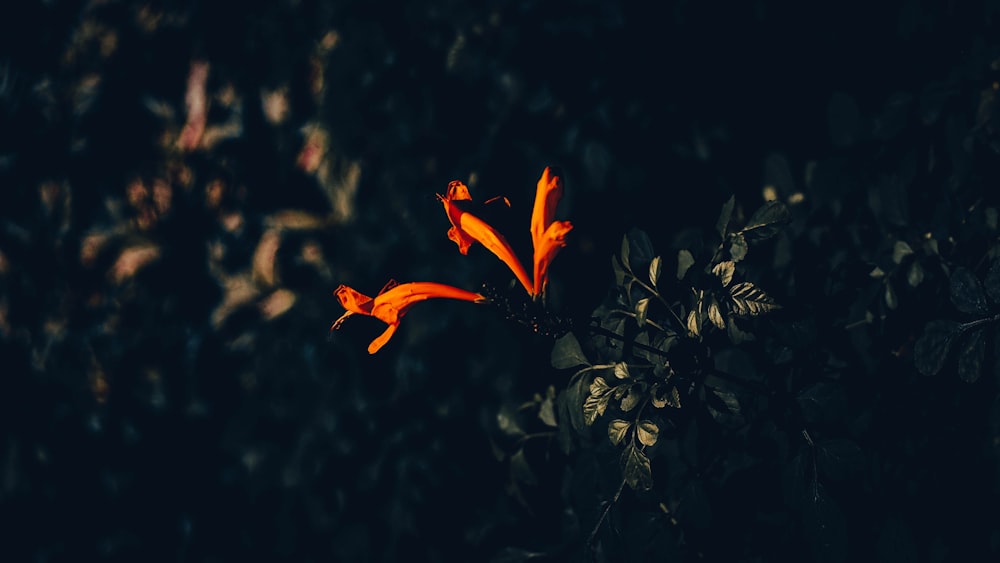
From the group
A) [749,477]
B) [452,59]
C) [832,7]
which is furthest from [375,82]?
[749,477]

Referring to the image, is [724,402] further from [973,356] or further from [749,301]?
[973,356]

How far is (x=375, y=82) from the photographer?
2.03 meters

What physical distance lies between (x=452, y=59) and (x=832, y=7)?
3.42 ft

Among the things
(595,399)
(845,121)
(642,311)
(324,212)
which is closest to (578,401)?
(595,399)

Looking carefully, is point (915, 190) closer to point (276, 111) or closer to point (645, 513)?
point (645, 513)

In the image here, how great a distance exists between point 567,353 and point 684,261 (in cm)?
20

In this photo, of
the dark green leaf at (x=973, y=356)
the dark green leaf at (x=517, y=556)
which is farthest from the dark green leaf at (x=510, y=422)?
Result: the dark green leaf at (x=973, y=356)

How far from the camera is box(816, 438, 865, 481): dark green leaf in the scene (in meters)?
0.92

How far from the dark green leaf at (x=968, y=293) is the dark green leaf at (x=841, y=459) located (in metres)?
0.21

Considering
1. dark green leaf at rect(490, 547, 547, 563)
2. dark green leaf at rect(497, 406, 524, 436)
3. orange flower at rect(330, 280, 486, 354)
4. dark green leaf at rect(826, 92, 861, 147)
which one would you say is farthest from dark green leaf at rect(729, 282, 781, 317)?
dark green leaf at rect(826, 92, 861, 147)

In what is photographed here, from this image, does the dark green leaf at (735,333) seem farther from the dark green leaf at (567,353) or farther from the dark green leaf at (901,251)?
the dark green leaf at (901,251)

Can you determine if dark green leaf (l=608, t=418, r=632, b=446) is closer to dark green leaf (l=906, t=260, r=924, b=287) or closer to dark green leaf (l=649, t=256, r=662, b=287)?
dark green leaf (l=649, t=256, r=662, b=287)

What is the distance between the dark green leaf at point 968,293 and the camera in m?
0.93

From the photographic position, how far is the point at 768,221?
963 mm
